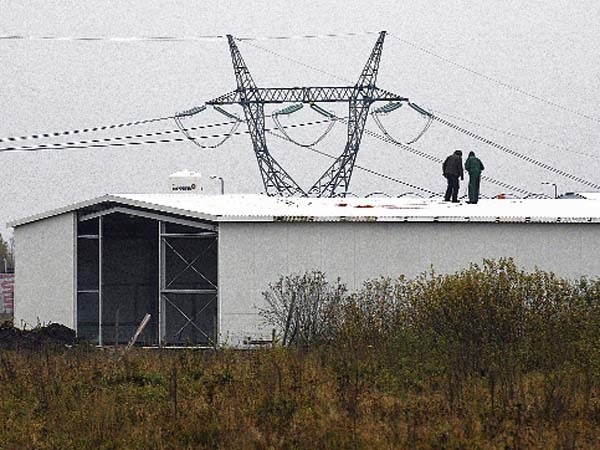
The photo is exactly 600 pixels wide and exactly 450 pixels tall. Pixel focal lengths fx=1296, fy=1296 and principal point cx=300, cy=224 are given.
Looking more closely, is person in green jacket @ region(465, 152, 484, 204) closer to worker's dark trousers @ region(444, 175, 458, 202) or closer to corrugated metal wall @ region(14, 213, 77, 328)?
worker's dark trousers @ region(444, 175, 458, 202)

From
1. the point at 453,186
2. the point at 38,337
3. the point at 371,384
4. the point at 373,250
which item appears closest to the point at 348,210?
the point at 373,250

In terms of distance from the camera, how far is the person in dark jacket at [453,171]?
35.4 metres

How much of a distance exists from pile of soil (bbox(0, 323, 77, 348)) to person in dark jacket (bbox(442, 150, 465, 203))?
11.4 metres

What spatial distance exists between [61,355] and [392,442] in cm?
1008

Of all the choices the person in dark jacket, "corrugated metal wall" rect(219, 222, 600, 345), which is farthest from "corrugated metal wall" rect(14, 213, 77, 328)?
the person in dark jacket

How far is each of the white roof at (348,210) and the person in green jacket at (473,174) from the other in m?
0.31

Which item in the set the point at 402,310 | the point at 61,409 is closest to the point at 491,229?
the point at 402,310

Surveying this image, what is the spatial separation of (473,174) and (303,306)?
Result: 30.5 ft

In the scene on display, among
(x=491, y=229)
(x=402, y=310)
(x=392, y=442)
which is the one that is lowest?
(x=392, y=442)

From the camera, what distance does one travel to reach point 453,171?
35.5 meters

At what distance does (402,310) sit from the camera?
23.6m

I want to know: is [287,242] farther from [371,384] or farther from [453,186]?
[371,384]

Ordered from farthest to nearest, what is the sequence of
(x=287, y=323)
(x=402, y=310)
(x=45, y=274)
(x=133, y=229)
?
1. (x=133, y=229)
2. (x=45, y=274)
3. (x=287, y=323)
4. (x=402, y=310)

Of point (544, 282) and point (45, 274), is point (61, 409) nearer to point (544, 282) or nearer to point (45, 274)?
point (544, 282)
